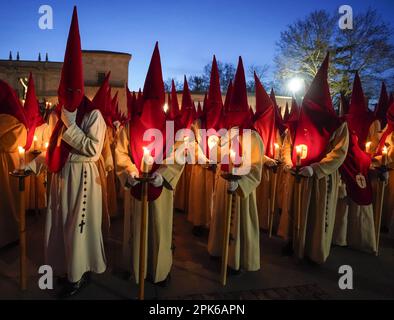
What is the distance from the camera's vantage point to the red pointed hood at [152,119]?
3809 mm

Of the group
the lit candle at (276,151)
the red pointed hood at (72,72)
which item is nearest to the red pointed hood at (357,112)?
the lit candle at (276,151)

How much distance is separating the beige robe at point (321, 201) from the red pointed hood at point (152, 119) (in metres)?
2.43

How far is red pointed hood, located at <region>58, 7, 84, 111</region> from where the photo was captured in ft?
11.9

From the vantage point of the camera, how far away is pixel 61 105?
373cm

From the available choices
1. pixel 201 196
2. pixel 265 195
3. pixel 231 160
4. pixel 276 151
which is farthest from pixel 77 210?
pixel 276 151

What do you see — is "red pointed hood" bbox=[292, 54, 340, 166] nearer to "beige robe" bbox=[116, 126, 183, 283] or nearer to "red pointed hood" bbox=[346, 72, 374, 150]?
"red pointed hood" bbox=[346, 72, 374, 150]

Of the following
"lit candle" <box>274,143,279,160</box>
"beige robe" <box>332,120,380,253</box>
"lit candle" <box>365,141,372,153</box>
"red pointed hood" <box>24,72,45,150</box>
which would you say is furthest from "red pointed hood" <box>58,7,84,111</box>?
"lit candle" <box>365,141,372,153</box>

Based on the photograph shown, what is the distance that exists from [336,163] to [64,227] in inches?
155

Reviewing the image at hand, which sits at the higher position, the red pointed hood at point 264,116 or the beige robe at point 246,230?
the red pointed hood at point 264,116

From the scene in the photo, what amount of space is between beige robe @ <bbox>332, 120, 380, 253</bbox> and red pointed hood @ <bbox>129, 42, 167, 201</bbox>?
137 inches

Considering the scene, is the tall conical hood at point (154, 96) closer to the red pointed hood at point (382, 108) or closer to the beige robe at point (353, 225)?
the beige robe at point (353, 225)

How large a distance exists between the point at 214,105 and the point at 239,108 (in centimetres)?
213

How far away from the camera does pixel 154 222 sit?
3883 millimetres
